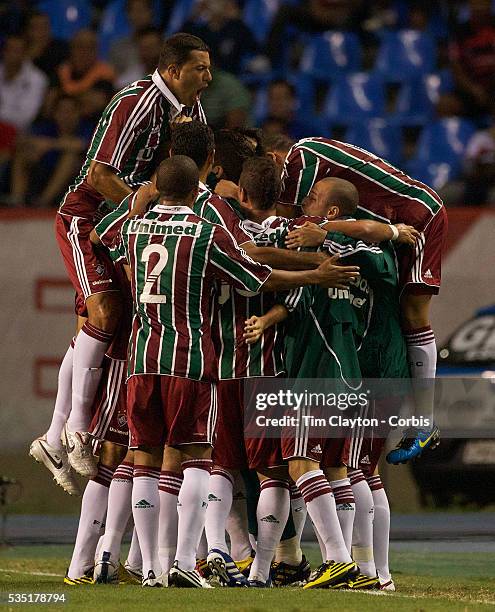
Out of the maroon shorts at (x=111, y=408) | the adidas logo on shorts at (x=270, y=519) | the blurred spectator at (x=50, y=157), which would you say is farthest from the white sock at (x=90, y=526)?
the blurred spectator at (x=50, y=157)

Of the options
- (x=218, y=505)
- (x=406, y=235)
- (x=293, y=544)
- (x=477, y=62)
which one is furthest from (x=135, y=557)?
(x=477, y=62)

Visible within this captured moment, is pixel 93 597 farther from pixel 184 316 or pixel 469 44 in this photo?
pixel 469 44

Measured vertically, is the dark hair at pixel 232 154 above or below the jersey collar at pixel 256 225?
above

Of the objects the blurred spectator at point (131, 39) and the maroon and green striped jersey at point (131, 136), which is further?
the blurred spectator at point (131, 39)

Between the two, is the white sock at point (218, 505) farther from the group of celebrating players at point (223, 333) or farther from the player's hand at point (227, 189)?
the player's hand at point (227, 189)

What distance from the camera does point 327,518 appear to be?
22.8ft

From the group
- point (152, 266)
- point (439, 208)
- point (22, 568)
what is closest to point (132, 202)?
point (152, 266)

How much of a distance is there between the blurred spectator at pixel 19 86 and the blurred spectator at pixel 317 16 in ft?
8.75

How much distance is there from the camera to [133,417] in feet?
22.9

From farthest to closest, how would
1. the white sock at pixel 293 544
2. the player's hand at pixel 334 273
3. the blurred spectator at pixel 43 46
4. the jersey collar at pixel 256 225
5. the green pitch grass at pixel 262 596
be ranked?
1. the blurred spectator at pixel 43 46
2. the white sock at pixel 293 544
3. the jersey collar at pixel 256 225
4. the player's hand at pixel 334 273
5. the green pitch grass at pixel 262 596

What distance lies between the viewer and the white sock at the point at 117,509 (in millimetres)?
7352

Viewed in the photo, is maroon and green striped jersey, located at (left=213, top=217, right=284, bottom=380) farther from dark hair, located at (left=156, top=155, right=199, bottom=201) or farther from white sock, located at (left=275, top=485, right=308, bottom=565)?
white sock, located at (left=275, top=485, right=308, bottom=565)

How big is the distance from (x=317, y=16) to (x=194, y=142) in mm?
9178

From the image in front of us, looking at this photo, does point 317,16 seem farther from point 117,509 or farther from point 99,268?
point 117,509
